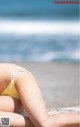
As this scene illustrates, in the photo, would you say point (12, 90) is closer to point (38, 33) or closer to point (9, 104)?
point (9, 104)

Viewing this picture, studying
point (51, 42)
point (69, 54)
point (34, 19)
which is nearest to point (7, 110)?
point (69, 54)

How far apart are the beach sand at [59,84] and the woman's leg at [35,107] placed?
51.0 inches

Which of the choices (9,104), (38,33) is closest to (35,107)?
(9,104)

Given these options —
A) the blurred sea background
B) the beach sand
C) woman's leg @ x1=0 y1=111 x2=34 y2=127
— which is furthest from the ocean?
woman's leg @ x1=0 y1=111 x2=34 y2=127

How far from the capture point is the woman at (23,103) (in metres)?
1.75

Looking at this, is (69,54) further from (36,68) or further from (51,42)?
(36,68)

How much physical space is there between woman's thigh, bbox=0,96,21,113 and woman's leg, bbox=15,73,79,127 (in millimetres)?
90

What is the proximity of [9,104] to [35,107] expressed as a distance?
0.19 metres

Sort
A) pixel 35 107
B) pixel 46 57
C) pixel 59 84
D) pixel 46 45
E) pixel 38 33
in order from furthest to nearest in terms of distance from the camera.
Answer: pixel 38 33 < pixel 46 45 < pixel 46 57 < pixel 59 84 < pixel 35 107

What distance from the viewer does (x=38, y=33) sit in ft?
30.1

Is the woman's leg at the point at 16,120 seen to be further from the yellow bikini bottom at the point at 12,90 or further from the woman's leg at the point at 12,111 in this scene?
the yellow bikini bottom at the point at 12,90

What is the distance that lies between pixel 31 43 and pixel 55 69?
130 inches

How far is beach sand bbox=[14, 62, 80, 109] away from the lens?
3.34 m

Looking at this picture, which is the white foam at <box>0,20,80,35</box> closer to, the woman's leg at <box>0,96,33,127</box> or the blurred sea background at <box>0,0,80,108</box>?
the blurred sea background at <box>0,0,80,108</box>
